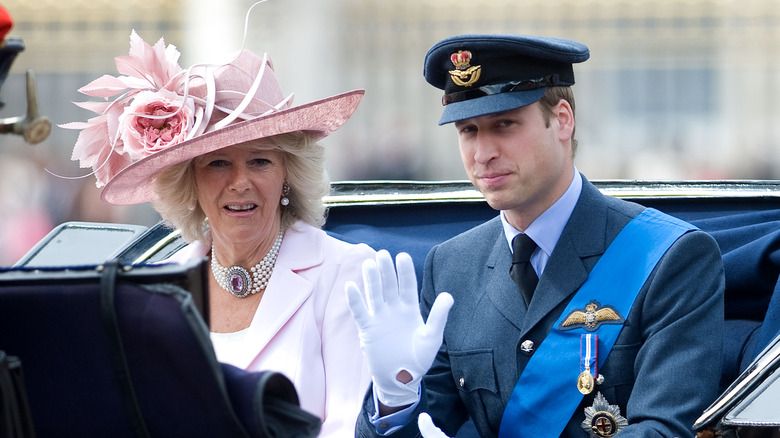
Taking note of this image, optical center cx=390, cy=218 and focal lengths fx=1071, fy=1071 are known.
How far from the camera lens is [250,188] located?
9.01 feet

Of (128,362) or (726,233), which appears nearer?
(128,362)

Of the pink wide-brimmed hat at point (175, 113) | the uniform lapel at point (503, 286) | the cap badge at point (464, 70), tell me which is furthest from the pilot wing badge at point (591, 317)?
the pink wide-brimmed hat at point (175, 113)

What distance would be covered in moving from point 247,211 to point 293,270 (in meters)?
0.19

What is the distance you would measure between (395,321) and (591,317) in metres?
0.55

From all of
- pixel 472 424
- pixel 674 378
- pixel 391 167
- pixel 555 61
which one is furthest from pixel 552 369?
pixel 391 167

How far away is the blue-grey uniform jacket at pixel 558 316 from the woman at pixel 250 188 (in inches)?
9.2

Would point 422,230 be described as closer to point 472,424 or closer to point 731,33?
point 472,424

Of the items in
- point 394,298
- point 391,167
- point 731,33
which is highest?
point 394,298

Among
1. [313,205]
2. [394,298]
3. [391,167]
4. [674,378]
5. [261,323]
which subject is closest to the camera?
[394,298]

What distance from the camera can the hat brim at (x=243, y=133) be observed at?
2.60 metres

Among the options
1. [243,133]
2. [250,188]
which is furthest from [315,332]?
[243,133]

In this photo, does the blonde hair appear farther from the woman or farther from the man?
the man

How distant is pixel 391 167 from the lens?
34.4 feet

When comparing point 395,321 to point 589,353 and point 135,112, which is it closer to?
point 589,353
